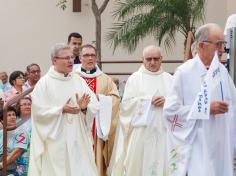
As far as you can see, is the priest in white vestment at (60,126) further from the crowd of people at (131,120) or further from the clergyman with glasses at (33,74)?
the clergyman with glasses at (33,74)

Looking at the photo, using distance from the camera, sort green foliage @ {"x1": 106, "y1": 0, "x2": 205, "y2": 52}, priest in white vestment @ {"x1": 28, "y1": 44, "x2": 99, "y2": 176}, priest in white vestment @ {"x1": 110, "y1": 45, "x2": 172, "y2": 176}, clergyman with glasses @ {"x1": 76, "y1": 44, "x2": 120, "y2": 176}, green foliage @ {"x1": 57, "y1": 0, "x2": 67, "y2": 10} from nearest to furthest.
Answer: priest in white vestment @ {"x1": 28, "y1": 44, "x2": 99, "y2": 176}, priest in white vestment @ {"x1": 110, "y1": 45, "x2": 172, "y2": 176}, clergyman with glasses @ {"x1": 76, "y1": 44, "x2": 120, "y2": 176}, green foliage @ {"x1": 106, "y1": 0, "x2": 205, "y2": 52}, green foliage @ {"x1": 57, "y1": 0, "x2": 67, "y2": 10}

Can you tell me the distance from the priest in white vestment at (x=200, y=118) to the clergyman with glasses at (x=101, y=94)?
310cm

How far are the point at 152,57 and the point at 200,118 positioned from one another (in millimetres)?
3390

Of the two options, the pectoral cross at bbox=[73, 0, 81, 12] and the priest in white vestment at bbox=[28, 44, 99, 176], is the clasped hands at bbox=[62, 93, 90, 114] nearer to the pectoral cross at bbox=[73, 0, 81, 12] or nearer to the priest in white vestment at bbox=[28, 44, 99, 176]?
the priest in white vestment at bbox=[28, 44, 99, 176]

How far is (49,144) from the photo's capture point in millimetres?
7719

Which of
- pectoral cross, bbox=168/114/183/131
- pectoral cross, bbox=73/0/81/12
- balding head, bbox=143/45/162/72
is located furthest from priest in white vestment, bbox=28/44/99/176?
pectoral cross, bbox=73/0/81/12

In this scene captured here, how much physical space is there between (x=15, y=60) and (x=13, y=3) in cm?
152

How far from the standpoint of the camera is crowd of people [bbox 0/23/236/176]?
18.4ft

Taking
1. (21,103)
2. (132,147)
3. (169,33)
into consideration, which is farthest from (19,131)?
(169,33)

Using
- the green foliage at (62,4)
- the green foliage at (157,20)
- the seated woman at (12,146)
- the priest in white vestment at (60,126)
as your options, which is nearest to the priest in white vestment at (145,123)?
the priest in white vestment at (60,126)

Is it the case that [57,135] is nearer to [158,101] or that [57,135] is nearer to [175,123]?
[158,101]

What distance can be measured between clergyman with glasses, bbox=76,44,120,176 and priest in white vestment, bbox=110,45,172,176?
0.25m

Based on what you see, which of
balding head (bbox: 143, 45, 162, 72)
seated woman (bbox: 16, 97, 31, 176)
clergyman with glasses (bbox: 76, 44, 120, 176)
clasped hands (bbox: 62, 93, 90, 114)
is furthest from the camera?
clergyman with glasses (bbox: 76, 44, 120, 176)

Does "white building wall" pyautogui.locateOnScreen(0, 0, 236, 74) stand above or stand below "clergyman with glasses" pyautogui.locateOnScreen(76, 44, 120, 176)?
above
